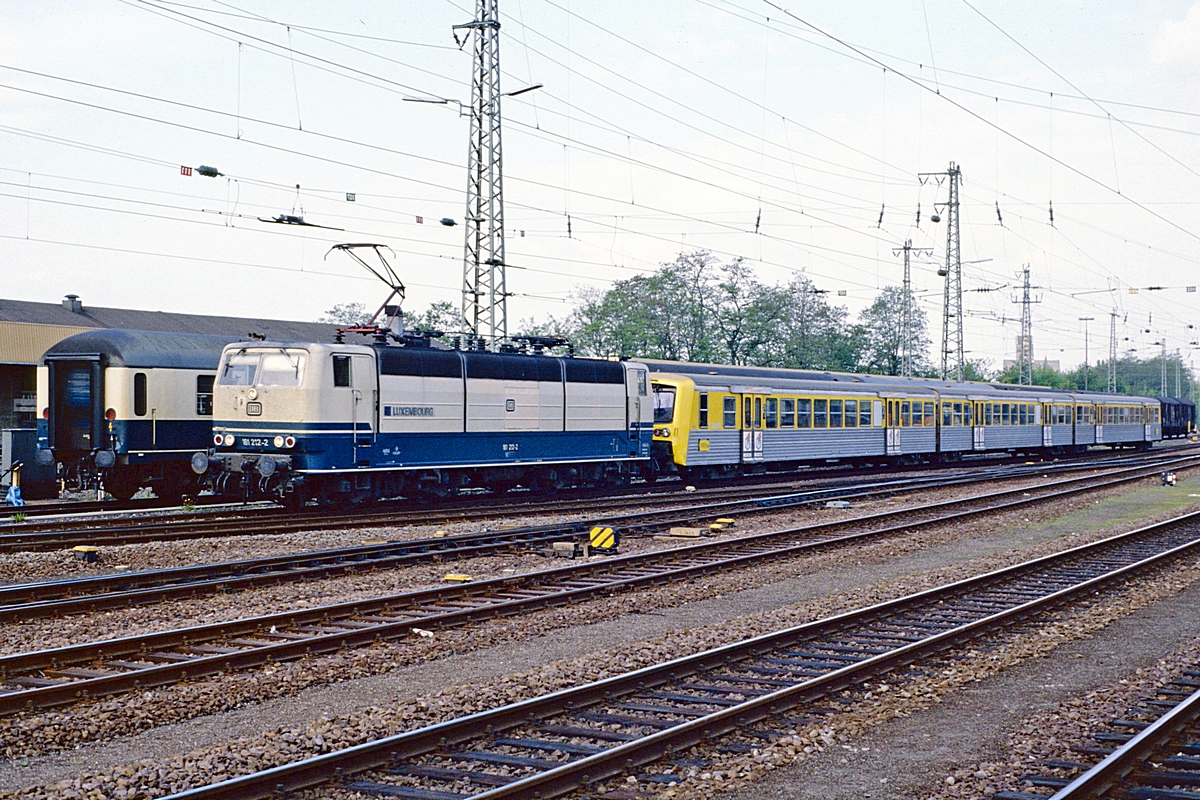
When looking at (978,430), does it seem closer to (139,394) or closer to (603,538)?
(603,538)

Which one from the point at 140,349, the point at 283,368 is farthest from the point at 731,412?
the point at 140,349

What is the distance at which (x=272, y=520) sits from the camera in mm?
19141

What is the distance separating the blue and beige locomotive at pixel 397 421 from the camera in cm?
1972

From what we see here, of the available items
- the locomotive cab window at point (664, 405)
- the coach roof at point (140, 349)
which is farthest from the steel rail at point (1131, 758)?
the locomotive cab window at point (664, 405)

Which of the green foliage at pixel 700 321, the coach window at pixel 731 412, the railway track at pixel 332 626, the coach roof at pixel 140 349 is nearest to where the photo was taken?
the railway track at pixel 332 626

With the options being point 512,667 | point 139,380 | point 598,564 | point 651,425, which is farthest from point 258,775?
point 651,425

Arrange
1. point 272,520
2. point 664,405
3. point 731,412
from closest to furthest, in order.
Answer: point 272,520 → point 664,405 → point 731,412

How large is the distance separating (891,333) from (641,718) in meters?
68.3

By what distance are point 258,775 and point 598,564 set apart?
843 cm

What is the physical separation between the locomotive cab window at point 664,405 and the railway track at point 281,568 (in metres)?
7.59

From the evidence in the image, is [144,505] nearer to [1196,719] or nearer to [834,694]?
[834,694]

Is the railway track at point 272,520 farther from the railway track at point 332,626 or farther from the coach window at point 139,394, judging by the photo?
the railway track at point 332,626

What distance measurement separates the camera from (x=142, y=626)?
10727 mm

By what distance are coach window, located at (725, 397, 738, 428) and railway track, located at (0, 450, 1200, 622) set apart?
358 inches
